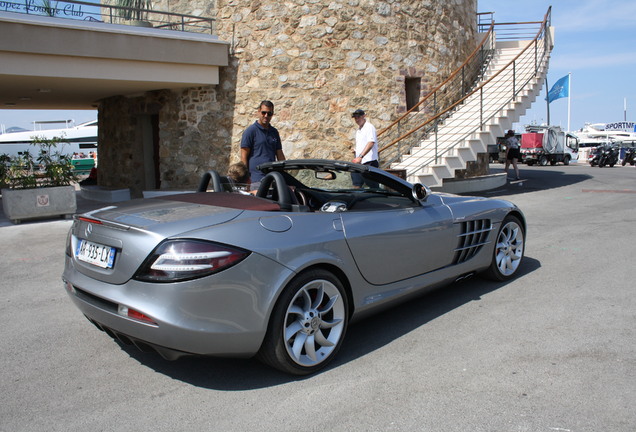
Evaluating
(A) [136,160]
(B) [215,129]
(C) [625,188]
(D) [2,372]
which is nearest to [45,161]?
(B) [215,129]

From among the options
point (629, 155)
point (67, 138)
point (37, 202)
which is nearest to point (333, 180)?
point (37, 202)

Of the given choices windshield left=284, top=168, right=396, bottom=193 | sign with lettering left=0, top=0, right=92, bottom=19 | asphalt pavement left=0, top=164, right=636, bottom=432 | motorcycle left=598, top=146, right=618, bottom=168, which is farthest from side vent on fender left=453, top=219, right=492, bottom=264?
motorcycle left=598, top=146, right=618, bottom=168

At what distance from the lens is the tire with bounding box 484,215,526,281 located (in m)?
5.02

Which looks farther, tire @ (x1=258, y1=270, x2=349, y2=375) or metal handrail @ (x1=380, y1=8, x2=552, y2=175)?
metal handrail @ (x1=380, y1=8, x2=552, y2=175)

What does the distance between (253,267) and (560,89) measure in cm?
4081

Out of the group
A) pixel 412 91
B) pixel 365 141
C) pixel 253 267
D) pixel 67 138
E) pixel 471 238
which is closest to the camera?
pixel 253 267

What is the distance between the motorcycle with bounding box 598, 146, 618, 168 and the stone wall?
21155mm

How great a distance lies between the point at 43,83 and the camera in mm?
11750

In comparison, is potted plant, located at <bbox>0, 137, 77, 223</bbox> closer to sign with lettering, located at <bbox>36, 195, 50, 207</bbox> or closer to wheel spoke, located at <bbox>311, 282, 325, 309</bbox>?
sign with lettering, located at <bbox>36, 195, 50, 207</bbox>

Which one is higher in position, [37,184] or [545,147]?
[545,147]

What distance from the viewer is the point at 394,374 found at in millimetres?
3217

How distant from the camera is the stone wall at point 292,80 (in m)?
12.4

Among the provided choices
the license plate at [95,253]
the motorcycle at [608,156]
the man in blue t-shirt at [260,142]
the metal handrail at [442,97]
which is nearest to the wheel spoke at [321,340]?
the license plate at [95,253]

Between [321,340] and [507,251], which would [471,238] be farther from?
[321,340]
